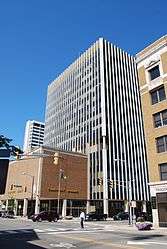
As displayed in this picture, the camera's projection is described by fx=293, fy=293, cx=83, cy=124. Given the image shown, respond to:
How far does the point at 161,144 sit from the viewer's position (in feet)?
121

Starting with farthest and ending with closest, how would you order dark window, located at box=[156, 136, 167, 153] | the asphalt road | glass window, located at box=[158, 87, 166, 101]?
glass window, located at box=[158, 87, 166, 101], dark window, located at box=[156, 136, 167, 153], the asphalt road

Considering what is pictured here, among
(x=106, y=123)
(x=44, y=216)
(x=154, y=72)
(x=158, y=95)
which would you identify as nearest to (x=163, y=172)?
(x=158, y=95)

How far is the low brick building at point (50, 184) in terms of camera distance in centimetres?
7488

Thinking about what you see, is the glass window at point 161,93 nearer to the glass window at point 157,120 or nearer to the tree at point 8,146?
the glass window at point 157,120

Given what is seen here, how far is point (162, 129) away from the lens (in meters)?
37.1

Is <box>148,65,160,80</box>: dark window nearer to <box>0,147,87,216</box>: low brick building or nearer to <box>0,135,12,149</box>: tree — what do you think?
<box>0,135,12,149</box>: tree

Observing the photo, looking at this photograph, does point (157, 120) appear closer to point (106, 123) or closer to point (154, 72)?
point (154, 72)

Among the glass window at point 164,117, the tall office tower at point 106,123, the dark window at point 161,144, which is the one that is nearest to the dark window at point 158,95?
the glass window at point 164,117

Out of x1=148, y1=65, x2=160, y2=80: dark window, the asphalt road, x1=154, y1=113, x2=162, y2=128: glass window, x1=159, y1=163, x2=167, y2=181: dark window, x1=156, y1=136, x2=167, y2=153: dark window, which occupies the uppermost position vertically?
x1=148, y1=65, x2=160, y2=80: dark window

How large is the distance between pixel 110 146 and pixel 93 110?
13774 mm

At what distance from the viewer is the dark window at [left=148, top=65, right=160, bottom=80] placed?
3967 centimetres

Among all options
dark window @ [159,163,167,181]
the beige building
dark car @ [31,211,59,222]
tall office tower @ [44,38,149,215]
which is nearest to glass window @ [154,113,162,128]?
the beige building

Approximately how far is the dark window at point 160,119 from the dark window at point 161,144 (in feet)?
6.05

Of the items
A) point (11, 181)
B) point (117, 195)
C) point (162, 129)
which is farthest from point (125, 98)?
point (162, 129)
